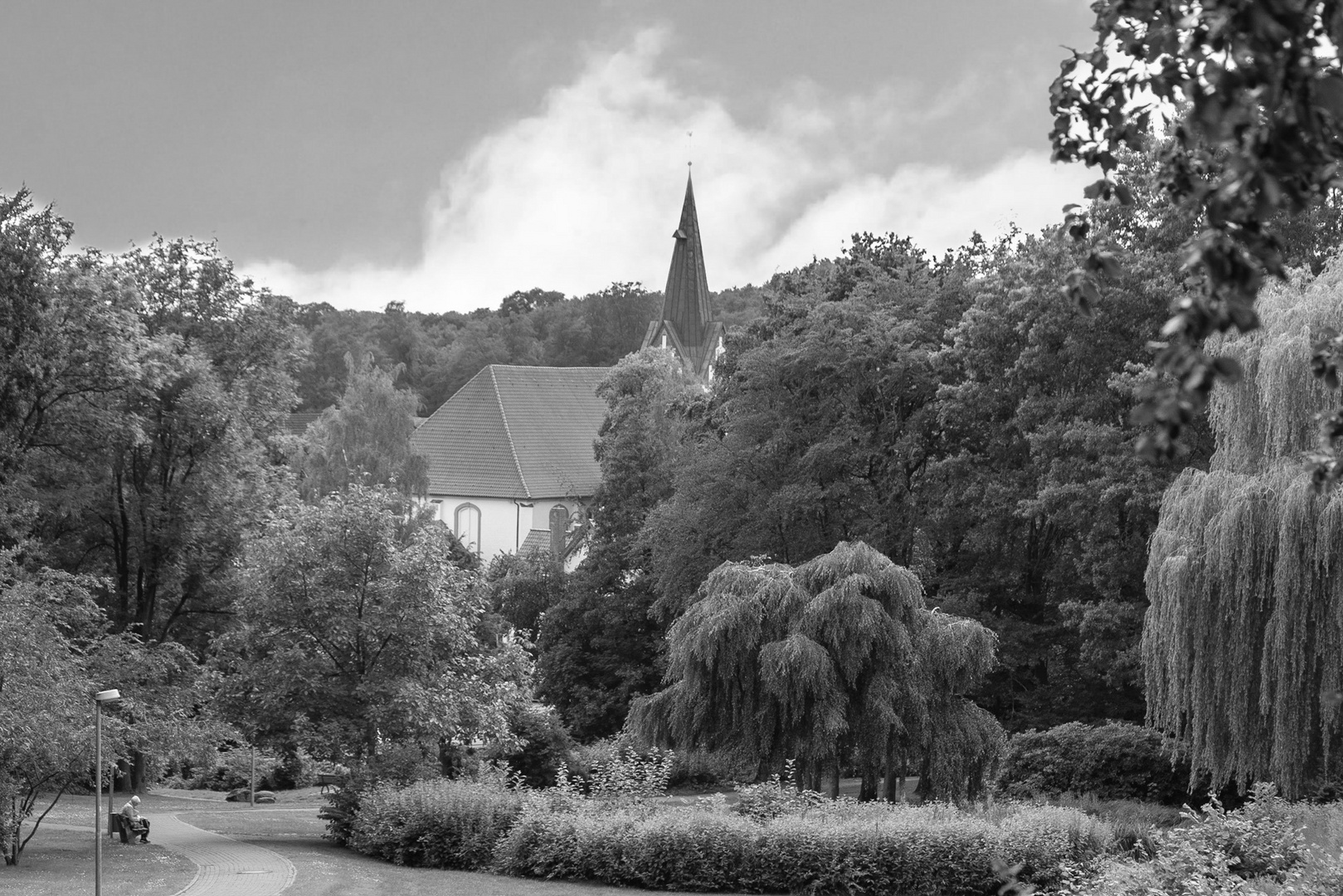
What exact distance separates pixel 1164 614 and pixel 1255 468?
94.3 inches

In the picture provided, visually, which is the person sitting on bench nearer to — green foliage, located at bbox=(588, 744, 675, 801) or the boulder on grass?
green foliage, located at bbox=(588, 744, 675, 801)

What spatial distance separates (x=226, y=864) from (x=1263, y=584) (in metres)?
14.9

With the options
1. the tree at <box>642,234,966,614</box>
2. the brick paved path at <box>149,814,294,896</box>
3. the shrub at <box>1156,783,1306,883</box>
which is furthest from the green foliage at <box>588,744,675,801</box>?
the tree at <box>642,234,966,614</box>

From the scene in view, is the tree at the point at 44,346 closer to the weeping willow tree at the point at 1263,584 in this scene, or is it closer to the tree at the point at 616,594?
the tree at the point at 616,594

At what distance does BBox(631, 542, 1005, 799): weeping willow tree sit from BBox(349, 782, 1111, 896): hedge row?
2826 millimetres

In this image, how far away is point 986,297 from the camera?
2945 cm

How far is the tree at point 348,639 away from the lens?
79.2ft

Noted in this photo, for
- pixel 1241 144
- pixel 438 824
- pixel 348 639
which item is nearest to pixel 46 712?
pixel 438 824

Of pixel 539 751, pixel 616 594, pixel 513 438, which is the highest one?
pixel 513 438

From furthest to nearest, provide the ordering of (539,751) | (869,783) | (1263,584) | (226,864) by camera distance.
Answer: (539,751) → (869,783) → (226,864) → (1263,584)

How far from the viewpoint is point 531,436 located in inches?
2613

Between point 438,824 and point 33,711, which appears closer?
point 33,711

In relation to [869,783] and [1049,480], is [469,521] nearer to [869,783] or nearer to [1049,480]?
[1049,480]

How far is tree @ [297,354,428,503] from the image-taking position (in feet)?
168
